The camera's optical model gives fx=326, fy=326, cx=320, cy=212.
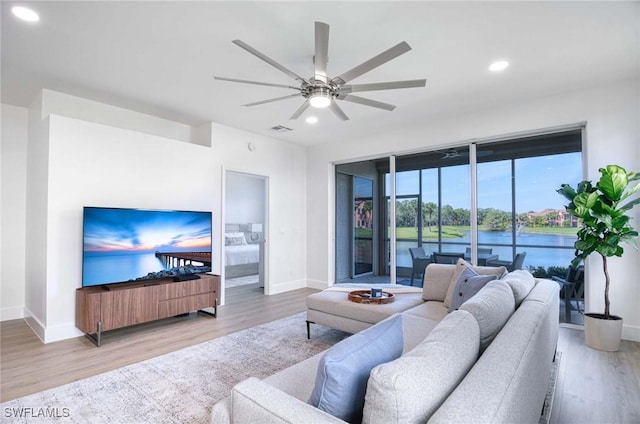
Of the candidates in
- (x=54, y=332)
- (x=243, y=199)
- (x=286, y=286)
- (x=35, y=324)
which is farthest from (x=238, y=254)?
(x=54, y=332)

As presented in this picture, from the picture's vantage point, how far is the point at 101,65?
130 inches

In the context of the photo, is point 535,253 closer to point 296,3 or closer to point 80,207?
point 296,3

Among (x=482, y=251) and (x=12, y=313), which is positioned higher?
(x=482, y=251)

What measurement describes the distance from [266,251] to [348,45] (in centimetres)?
405

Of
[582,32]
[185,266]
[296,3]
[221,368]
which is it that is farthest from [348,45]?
[185,266]

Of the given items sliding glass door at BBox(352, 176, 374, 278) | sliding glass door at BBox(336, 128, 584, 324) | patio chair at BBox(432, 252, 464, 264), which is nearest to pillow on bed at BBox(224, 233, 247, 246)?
sliding glass door at BBox(352, 176, 374, 278)

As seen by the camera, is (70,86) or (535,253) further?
(535,253)

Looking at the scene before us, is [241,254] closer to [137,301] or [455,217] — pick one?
[137,301]

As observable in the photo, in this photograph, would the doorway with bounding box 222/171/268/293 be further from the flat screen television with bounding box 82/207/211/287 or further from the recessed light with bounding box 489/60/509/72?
the recessed light with bounding box 489/60/509/72

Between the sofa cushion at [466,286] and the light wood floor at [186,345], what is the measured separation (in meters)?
0.93

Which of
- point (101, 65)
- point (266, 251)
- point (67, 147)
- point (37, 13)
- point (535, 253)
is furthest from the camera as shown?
point (266, 251)

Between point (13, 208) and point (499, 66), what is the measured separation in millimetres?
6145

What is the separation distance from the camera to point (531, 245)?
4.37 meters

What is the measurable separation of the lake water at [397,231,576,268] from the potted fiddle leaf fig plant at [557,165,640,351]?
636 millimetres
